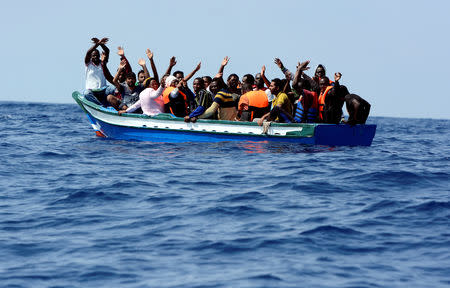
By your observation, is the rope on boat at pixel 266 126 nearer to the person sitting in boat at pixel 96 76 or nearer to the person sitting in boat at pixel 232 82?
the person sitting in boat at pixel 232 82

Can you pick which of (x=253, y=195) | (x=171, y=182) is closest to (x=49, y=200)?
(x=171, y=182)

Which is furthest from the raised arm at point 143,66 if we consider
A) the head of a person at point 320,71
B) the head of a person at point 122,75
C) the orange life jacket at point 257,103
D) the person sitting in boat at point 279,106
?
the head of a person at point 320,71

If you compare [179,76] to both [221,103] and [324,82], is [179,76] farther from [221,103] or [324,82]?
[324,82]

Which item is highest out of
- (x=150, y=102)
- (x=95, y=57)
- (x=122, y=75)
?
(x=95, y=57)

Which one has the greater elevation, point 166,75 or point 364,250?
point 166,75

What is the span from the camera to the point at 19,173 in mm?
11750

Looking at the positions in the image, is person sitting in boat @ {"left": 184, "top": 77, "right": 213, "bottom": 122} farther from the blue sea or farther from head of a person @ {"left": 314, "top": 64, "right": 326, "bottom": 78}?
head of a person @ {"left": 314, "top": 64, "right": 326, "bottom": 78}

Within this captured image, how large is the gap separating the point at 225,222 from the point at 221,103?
7.90 m

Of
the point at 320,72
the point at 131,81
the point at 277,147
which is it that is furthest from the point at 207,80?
the point at 277,147

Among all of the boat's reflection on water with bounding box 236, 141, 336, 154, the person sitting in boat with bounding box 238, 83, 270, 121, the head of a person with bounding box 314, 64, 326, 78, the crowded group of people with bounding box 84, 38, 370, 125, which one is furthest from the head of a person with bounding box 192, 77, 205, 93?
the head of a person with bounding box 314, 64, 326, 78

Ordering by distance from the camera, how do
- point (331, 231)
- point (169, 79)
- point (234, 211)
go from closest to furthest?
point (331, 231) → point (234, 211) → point (169, 79)

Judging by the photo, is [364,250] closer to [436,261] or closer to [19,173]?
[436,261]

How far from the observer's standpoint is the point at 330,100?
15031 mm

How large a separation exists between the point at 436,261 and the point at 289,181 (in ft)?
14.3
